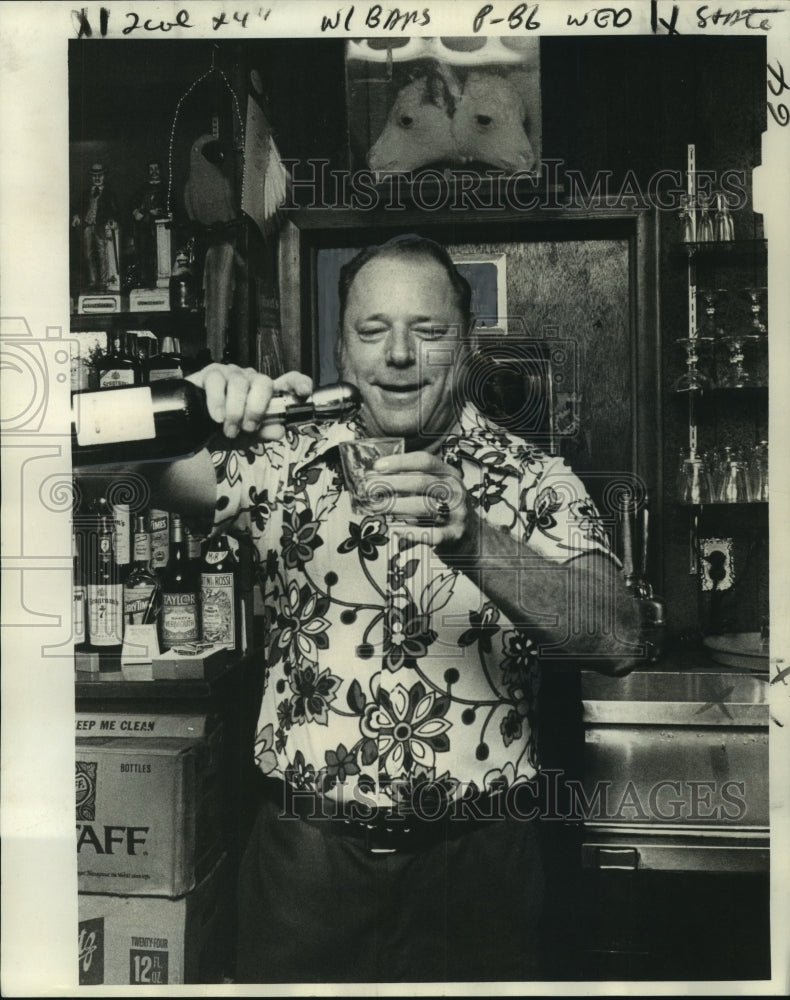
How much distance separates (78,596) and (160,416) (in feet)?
1.12

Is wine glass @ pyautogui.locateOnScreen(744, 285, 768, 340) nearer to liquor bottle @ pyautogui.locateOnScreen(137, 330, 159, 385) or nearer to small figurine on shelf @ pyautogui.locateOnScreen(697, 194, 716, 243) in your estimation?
small figurine on shelf @ pyautogui.locateOnScreen(697, 194, 716, 243)

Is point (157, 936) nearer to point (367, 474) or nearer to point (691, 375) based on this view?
point (367, 474)

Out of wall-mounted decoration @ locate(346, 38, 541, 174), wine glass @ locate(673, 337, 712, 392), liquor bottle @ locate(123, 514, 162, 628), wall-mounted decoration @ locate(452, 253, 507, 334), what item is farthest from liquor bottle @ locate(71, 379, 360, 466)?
wine glass @ locate(673, 337, 712, 392)

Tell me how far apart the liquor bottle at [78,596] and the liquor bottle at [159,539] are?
0.13 metres

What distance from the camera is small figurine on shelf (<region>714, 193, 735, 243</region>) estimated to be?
1351mm

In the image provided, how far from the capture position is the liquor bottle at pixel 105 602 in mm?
1372

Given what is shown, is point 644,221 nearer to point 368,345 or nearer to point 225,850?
point 368,345

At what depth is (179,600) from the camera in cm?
137

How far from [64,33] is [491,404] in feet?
3.15

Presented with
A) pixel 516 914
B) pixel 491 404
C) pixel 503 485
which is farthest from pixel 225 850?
pixel 491 404

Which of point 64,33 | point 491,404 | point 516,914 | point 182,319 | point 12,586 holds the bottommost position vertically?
point 516,914

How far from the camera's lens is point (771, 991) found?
55.0 inches

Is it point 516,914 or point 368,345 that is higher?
point 368,345

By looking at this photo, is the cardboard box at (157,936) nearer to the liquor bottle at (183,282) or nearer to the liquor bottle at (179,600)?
the liquor bottle at (179,600)
